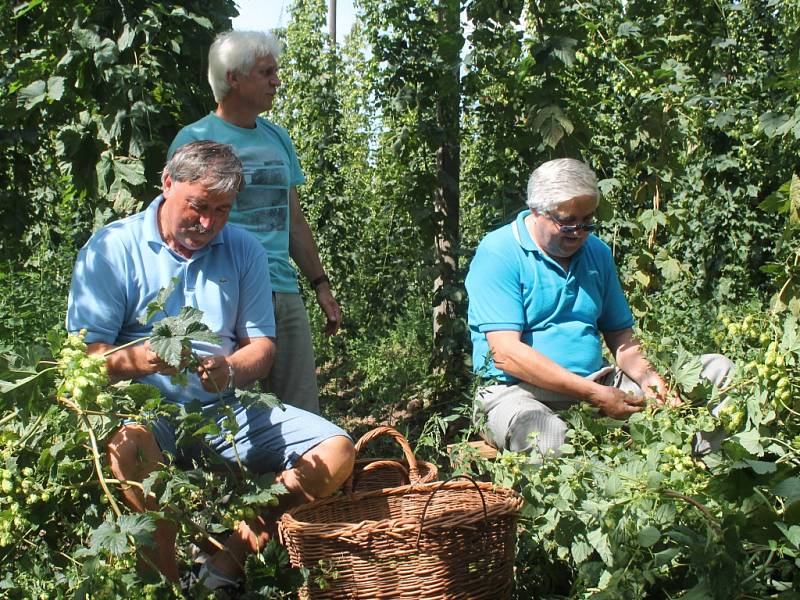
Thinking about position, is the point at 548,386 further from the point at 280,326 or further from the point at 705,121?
the point at 705,121

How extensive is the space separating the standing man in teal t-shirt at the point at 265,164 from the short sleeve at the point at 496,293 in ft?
2.22

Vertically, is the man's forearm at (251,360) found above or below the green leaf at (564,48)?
below

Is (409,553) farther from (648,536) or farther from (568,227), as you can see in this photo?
(568,227)

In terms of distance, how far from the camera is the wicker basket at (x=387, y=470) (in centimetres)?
272

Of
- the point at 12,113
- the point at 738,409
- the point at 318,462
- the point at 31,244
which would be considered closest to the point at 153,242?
the point at 318,462

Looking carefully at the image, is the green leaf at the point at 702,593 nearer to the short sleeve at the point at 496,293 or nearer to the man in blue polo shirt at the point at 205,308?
the man in blue polo shirt at the point at 205,308

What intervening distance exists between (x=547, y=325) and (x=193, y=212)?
4.03 ft

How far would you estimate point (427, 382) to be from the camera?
493cm

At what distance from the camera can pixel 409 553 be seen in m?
2.15

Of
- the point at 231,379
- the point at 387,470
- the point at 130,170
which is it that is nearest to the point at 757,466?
the point at 231,379

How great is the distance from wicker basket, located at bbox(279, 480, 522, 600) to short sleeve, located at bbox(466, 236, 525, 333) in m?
0.85

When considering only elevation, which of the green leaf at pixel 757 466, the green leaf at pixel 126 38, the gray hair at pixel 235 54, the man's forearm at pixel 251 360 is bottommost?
the green leaf at pixel 757 466

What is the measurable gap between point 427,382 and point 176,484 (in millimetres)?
3037

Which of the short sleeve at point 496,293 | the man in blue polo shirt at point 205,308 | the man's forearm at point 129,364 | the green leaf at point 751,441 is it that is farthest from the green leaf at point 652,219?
the man's forearm at point 129,364
